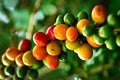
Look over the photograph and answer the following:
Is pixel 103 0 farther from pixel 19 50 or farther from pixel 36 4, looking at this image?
pixel 19 50

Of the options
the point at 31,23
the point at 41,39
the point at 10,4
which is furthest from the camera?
the point at 10,4

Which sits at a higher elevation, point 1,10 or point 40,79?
point 1,10

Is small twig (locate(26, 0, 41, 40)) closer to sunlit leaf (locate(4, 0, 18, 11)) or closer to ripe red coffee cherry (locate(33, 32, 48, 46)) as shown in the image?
sunlit leaf (locate(4, 0, 18, 11))

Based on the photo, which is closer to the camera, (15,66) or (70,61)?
(15,66)

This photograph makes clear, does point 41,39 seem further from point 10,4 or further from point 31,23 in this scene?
point 10,4

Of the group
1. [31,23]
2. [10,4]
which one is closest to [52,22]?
[31,23]

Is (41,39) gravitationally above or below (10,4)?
below

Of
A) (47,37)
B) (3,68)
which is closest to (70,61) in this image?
(3,68)

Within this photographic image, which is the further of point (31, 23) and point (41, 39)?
point (31, 23)

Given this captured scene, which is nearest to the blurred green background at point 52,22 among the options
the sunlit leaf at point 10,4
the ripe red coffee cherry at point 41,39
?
the sunlit leaf at point 10,4
